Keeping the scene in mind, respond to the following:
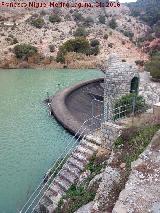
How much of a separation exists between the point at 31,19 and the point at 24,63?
22.1 m

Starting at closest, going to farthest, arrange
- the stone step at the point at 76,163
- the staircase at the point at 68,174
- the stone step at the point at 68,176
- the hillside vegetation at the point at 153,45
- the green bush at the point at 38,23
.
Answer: the staircase at the point at 68,174, the stone step at the point at 68,176, the stone step at the point at 76,163, the hillside vegetation at the point at 153,45, the green bush at the point at 38,23

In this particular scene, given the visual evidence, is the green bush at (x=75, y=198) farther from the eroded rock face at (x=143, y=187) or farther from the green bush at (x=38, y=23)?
the green bush at (x=38, y=23)

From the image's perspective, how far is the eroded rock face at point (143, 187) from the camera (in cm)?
1077

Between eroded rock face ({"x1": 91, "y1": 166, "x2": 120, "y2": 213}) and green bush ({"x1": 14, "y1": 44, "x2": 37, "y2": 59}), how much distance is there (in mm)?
49218

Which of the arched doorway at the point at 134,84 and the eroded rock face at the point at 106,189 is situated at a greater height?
the arched doorway at the point at 134,84

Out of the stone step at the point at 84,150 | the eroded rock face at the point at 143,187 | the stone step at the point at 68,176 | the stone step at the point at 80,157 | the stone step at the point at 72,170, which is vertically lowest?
the stone step at the point at 68,176

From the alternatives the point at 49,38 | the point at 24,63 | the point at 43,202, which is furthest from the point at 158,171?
the point at 49,38

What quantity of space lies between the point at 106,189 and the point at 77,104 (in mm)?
20897

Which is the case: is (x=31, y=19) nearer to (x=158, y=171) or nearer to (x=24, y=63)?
(x=24, y=63)

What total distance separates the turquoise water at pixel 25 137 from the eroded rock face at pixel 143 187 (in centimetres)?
588

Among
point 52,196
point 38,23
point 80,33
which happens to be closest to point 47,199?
point 52,196

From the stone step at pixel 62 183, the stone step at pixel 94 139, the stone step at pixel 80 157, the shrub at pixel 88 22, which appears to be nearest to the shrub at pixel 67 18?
the shrub at pixel 88 22

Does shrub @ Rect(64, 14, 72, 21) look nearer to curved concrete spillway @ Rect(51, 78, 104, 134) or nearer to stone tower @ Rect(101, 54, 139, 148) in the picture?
curved concrete spillway @ Rect(51, 78, 104, 134)

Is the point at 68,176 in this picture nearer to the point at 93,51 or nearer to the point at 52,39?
the point at 93,51
